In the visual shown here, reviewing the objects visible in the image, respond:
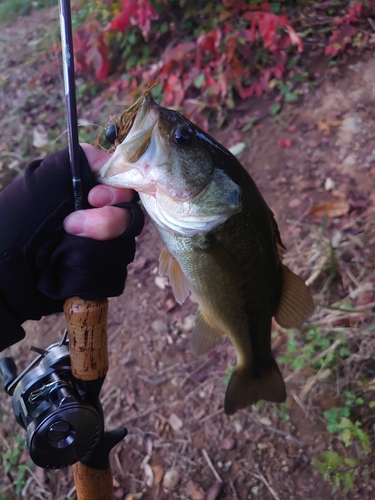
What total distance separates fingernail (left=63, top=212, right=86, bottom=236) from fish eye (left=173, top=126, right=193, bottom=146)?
399 mm

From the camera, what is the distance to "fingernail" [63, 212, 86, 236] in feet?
4.30

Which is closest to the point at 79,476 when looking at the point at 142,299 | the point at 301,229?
the point at 142,299

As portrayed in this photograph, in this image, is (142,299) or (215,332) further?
(142,299)

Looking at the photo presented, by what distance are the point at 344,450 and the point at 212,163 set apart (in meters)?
1.73

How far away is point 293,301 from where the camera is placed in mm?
1811

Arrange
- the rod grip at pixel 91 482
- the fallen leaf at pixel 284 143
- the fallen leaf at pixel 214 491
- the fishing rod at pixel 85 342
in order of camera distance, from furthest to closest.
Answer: the fallen leaf at pixel 284 143, the fallen leaf at pixel 214 491, the rod grip at pixel 91 482, the fishing rod at pixel 85 342

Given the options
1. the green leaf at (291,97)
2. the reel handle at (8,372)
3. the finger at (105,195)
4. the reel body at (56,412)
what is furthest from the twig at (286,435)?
the green leaf at (291,97)

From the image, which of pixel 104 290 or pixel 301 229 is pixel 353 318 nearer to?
pixel 301 229

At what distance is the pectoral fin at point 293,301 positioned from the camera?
1.78 metres

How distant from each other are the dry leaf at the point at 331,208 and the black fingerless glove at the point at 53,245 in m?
2.16

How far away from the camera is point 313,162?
3648 mm

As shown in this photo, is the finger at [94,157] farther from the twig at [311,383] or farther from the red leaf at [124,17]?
the red leaf at [124,17]

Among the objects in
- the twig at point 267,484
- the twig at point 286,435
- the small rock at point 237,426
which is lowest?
the twig at point 267,484

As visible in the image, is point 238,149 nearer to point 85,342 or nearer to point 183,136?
point 183,136
